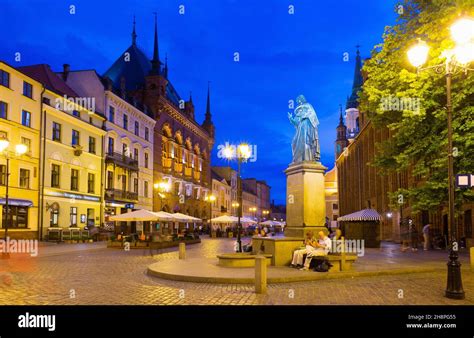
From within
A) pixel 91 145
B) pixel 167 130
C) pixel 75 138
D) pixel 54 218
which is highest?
pixel 167 130

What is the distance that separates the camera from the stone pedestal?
1597cm

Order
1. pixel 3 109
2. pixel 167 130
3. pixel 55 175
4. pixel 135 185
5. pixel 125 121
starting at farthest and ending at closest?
pixel 167 130 → pixel 135 185 → pixel 125 121 → pixel 55 175 → pixel 3 109

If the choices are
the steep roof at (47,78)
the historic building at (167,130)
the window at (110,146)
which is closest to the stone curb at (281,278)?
the steep roof at (47,78)

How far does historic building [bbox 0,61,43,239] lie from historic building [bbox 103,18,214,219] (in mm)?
15587

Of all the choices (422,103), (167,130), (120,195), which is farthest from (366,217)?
(167,130)

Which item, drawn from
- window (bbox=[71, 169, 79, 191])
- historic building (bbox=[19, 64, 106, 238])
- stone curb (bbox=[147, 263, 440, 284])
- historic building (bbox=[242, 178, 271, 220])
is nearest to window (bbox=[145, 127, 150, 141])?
historic building (bbox=[19, 64, 106, 238])

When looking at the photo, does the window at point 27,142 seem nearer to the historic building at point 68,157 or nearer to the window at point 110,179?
the historic building at point 68,157

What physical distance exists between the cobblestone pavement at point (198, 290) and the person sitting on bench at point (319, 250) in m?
1.32

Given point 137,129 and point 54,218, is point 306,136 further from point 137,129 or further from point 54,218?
point 137,129

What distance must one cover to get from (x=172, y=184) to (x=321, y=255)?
47962 mm

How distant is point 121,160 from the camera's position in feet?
151

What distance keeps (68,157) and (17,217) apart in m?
7.75
